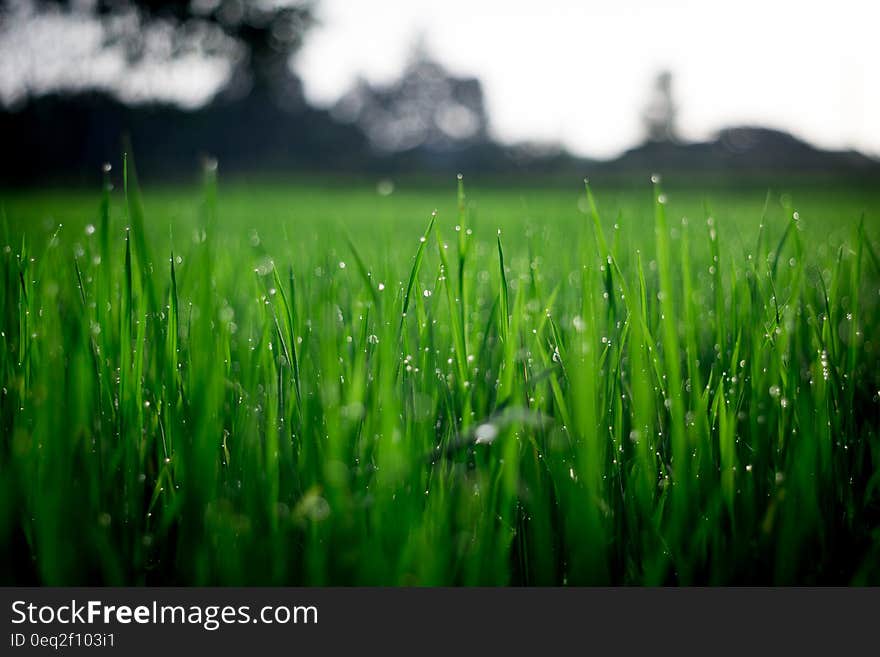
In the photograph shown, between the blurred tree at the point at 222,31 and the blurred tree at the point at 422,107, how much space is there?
19.4 feet

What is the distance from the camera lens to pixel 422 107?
27.4 m

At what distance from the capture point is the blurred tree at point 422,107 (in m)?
25.3

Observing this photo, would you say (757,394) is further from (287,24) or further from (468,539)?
(287,24)

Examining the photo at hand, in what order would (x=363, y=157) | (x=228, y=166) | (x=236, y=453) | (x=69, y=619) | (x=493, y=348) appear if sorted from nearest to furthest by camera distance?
(x=69, y=619), (x=236, y=453), (x=493, y=348), (x=228, y=166), (x=363, y=157)

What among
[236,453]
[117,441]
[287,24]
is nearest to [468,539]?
[236,453]

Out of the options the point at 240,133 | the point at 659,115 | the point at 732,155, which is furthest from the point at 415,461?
the point at 659,115

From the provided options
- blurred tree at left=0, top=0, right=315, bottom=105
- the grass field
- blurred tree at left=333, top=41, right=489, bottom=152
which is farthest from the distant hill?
the grass field

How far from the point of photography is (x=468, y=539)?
0.48 m

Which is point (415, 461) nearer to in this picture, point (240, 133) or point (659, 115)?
point (240, 133)

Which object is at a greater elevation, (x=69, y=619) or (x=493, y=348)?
(x=493, y=348)

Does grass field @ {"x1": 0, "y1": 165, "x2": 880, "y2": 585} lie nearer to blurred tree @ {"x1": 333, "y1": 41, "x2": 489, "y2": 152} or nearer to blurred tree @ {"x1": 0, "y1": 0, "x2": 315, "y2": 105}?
blurred tree @ {"x1": 0, "y1": 0, "x2": 315, "y2": 105}

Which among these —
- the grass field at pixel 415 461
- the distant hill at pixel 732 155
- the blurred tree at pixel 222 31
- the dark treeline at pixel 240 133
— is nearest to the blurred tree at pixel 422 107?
the dark treeline at pixel 240 133

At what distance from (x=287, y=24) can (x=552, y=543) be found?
66.1 ft

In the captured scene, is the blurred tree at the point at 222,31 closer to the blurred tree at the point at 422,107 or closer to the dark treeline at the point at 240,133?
the dark treeline at the point at 240,133
